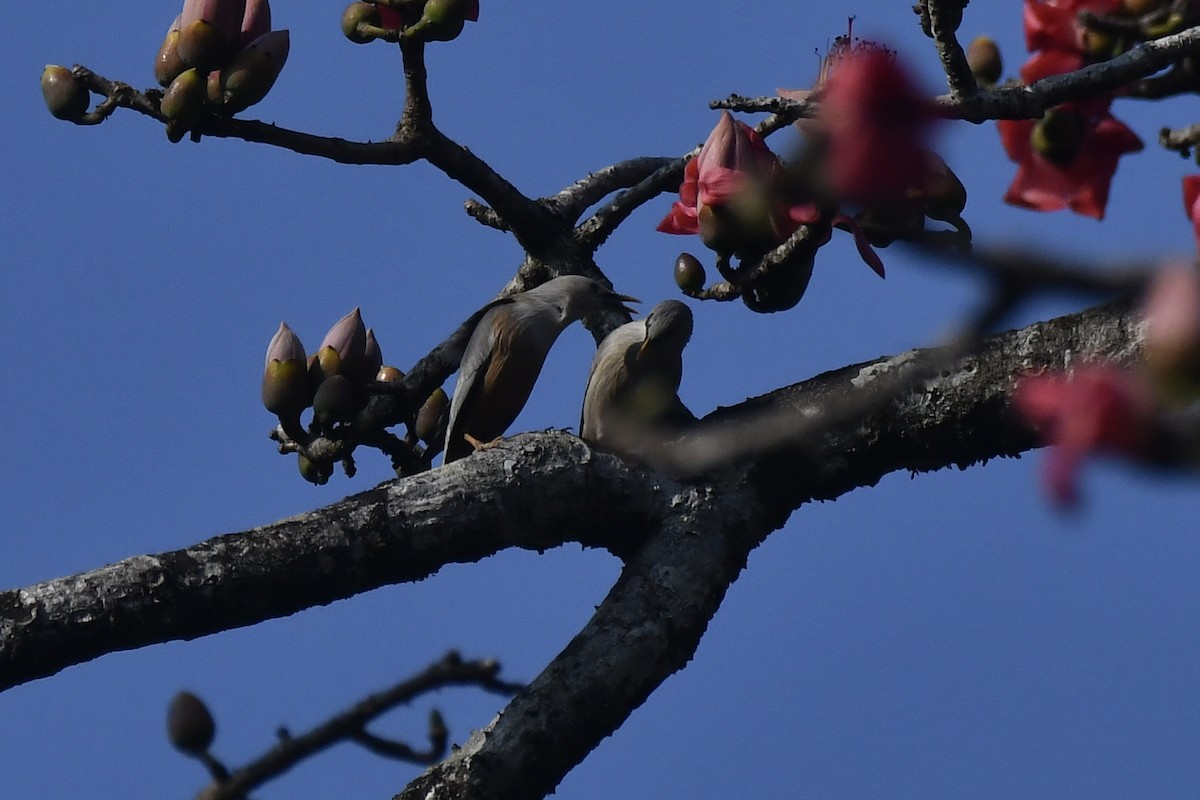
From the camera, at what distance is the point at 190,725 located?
66.0 inches

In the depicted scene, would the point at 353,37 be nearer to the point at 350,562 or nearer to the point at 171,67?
the point at 171,67

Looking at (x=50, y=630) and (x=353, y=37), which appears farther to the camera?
(x=353, y=37)

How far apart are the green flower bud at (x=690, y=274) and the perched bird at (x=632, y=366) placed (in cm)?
42

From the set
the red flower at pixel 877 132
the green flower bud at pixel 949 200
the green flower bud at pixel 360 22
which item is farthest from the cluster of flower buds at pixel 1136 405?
the green flower bud at pixel 360 22

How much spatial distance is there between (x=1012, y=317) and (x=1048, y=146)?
82 cm

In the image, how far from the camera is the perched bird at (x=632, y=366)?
3.93 meters

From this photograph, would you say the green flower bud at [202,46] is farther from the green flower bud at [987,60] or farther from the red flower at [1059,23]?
the red flower at [1059,23]

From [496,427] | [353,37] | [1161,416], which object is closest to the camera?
[1161,416]

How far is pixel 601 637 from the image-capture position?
272 cm

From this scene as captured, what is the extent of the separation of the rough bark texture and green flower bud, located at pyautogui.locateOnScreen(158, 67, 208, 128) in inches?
41.4

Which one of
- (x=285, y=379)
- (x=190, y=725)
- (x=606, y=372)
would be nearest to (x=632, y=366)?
(x=606, y=372)

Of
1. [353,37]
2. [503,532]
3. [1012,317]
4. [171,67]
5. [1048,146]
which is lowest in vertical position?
[1012,317]

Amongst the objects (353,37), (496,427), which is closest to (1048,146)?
(353,37)

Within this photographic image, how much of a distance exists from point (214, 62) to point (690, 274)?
129cm
